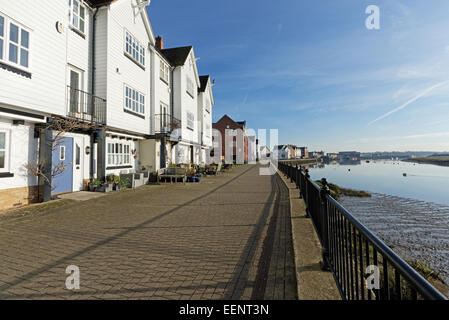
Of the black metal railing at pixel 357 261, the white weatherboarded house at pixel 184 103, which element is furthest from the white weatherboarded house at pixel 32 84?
the black metal railing at pixel 357 261

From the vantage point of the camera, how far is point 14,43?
23.7ft

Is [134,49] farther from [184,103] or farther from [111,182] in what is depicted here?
[111,182]

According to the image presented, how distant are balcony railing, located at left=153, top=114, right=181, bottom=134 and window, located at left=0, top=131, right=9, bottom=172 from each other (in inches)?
358

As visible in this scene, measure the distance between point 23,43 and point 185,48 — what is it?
53.5 feet

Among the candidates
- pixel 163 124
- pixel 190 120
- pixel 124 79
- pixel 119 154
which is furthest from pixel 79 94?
pixel 190 120

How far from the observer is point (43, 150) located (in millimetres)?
8344

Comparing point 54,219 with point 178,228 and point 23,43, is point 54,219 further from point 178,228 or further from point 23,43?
point 23,43

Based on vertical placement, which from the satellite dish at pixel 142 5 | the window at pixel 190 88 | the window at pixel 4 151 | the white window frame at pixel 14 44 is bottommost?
the window at pixel 4 151

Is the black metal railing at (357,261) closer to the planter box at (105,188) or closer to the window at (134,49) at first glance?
the planter box at (105,188)

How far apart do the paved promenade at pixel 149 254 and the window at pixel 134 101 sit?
7.73 m

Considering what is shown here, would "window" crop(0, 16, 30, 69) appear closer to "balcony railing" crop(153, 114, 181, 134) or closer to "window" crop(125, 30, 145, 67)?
"window" crop(125, 30, 145, 67)

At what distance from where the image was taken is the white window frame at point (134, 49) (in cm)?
1306

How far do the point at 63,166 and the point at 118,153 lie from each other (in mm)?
4268

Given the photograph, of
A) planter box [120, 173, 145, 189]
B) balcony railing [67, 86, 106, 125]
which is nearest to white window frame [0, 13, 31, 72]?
balcony railing [67, 86, 106, 125]
